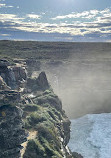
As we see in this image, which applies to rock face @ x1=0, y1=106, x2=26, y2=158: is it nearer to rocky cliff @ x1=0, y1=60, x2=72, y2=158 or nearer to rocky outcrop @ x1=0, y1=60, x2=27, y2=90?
rocky cliff @ x1=0, y1=60, x2=72, y2=158

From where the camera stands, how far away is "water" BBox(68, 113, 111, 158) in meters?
47.2

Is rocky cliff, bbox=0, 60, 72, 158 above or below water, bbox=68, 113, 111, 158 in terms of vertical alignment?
above

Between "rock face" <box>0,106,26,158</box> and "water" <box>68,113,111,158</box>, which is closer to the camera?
"rock face" <box>0,106,26,158</box>

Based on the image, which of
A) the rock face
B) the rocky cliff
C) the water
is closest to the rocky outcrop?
the rocky cliff

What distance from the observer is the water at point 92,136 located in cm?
4719

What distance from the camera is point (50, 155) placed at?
27.4 metres

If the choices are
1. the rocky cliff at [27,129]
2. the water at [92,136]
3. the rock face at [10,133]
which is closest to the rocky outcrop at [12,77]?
the rocky cliff at [27,129]

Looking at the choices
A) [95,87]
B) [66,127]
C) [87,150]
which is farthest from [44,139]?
[95,87]

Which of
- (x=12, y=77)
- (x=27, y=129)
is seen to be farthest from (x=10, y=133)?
(x=12, y=77)

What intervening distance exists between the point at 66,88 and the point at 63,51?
57.0 m

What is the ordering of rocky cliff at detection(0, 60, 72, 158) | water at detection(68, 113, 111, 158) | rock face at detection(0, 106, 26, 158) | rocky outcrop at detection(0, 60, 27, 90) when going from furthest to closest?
rocky outcrop at detection(0, 60, 27, 90) → water at detection(68, 113, 111, 158) → rocky cliff at detection(0, 60, 72, 158) → rock face at detection(0, 106, 26, 158)

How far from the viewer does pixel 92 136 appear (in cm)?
5375

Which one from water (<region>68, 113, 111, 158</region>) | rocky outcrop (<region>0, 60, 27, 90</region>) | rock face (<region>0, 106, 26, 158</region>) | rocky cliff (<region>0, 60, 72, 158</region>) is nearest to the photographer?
rock face (<region>0, 106, 26, 158</region>)

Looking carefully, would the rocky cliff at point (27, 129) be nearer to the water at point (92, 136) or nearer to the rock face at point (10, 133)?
the rock face at point (10, 133)
